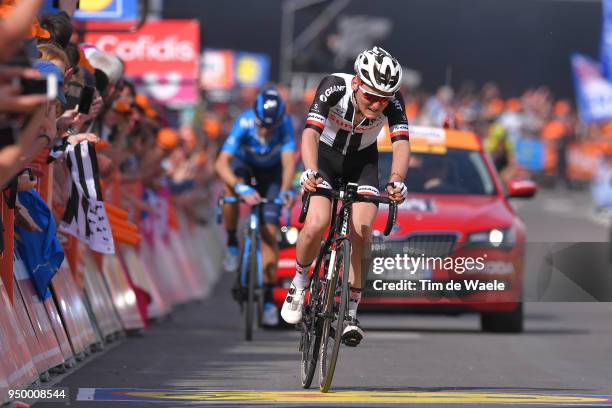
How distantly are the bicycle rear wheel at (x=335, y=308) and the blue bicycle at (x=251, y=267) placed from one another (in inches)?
154

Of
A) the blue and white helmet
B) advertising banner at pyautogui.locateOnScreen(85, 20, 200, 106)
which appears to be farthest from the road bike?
advertising banner at pyautogui.locateOnScreen(85, 20, 200, 106)

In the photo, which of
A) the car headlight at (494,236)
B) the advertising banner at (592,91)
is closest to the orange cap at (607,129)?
the advertising banner at (592,91)

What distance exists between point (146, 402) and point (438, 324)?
854 cm

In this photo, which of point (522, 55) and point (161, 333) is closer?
point (161, 333)

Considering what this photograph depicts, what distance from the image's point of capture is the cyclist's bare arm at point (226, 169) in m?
15.0

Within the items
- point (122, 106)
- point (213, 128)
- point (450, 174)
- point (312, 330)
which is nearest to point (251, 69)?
point (213, 128)

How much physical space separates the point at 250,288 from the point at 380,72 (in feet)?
15.0

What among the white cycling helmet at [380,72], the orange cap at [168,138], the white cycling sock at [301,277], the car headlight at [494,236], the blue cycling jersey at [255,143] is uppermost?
the white cycling helmet at [380,72]

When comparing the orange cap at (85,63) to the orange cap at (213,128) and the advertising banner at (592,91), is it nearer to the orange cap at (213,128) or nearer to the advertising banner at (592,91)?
the orange cap at (213,128)

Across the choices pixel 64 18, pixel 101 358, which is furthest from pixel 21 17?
pixel 101 358

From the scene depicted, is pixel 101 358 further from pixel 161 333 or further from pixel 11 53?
pixel 11 53

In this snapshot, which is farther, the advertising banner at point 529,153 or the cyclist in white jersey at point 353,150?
the advertising banner at point 529,153

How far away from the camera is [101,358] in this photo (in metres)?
12.0

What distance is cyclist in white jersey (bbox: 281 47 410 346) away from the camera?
33.1ft
